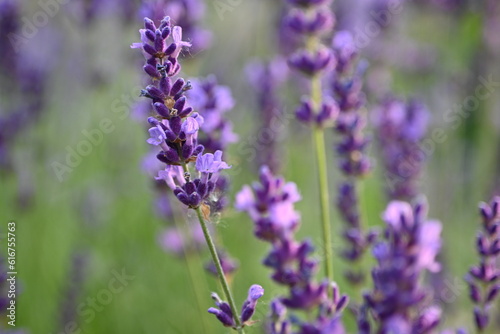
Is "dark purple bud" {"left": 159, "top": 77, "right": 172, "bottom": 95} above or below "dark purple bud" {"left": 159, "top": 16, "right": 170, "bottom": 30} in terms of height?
below

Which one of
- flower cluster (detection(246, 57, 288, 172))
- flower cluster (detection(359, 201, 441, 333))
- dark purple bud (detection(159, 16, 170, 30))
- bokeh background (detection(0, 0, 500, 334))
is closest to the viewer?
flower cluster (detection(359, 201, 441, 333))

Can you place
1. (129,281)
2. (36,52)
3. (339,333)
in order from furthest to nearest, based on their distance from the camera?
(36,52) → (129,281) → (339,333)

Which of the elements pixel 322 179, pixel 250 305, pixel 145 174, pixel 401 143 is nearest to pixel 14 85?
pixel 145 174

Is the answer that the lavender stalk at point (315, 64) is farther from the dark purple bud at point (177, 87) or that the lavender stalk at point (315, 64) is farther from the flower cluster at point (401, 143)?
the dark purple bud at point (177, 87)

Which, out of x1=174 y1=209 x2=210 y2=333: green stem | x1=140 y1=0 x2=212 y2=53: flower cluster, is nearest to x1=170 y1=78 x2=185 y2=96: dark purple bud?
x1=140 y1=0 x2=212 y2=53: flower cluster

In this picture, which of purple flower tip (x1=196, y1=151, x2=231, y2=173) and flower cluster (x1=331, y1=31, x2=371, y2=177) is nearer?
purple flower tip (x1=196, y1=151, x2=231, y2=173)

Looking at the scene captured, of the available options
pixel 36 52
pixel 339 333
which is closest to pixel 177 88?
pixel 339 333

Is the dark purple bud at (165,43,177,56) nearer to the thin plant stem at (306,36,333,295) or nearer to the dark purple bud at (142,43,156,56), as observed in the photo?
the dark purple bud at (142,43,156,56)

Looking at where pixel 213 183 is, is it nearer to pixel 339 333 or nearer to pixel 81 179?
pixel 339 333
